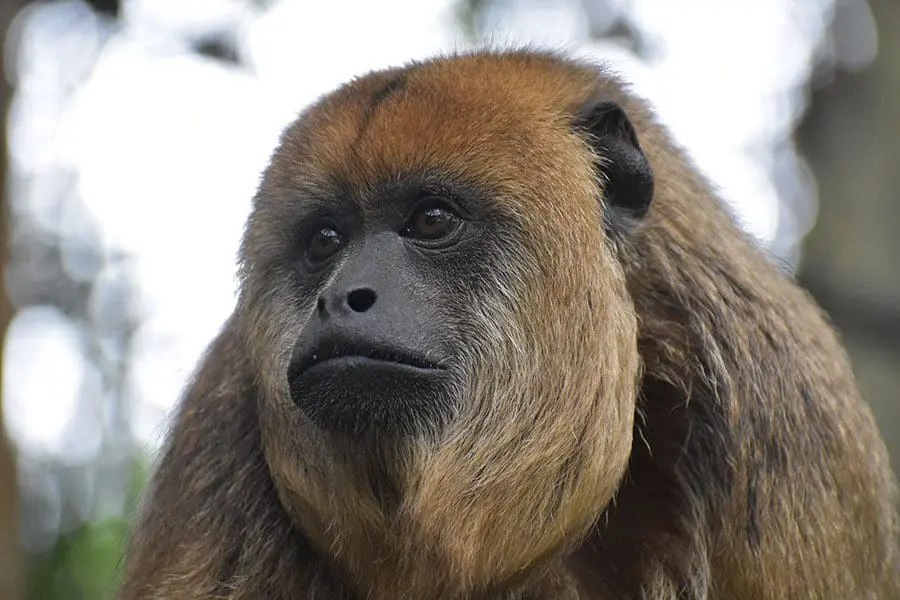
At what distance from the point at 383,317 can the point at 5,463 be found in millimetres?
4753

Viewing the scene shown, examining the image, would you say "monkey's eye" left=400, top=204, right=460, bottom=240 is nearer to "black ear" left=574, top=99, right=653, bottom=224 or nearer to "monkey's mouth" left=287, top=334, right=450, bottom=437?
"monkey's mouth" left=287, top=334, right=450, bottom=437

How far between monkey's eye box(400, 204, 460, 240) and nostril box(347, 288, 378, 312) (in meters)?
0.40

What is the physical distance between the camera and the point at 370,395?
384cm

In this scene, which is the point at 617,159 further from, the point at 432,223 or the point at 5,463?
the point at 5,463

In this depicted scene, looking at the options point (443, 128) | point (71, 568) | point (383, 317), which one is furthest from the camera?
point (71, 568)

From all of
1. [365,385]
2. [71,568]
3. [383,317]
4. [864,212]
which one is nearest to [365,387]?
[365,385]

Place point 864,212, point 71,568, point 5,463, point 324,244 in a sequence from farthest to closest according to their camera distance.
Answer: point 864,212, point 71,568, point 5,463, point 324,244

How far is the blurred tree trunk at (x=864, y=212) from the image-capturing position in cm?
894

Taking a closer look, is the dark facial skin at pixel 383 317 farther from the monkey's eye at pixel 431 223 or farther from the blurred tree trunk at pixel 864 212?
the blurred tree trunk at pixel 864 212

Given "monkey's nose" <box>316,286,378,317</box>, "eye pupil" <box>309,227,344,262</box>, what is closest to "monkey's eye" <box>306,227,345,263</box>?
"eye pupil" <box>309,227,344,262</box>

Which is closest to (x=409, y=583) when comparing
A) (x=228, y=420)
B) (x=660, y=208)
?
(x=228, y=420)

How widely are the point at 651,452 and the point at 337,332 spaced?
4.81ft

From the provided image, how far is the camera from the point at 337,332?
3725 millimetres

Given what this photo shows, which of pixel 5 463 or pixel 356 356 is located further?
pixel 5 463
